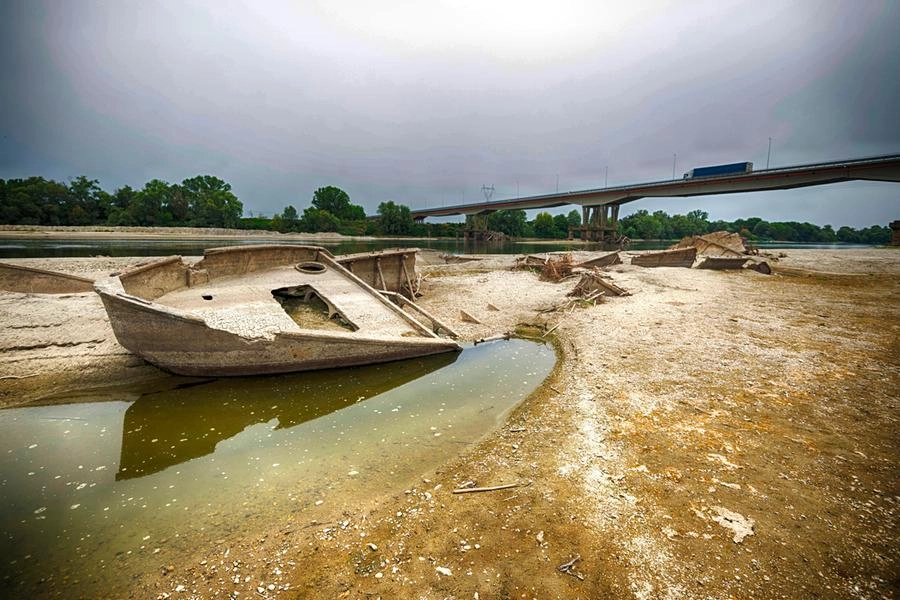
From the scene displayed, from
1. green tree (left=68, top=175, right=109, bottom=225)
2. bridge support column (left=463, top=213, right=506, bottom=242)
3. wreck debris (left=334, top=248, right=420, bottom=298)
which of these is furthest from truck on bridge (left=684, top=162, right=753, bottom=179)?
green tree (left=68, top=175, right=109, bottom=225)

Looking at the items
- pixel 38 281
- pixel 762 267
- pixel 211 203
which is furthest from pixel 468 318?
pixel 211 203

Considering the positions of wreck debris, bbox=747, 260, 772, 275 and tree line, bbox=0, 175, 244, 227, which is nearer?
wreck debris, bbox=747, 260, 772, 275

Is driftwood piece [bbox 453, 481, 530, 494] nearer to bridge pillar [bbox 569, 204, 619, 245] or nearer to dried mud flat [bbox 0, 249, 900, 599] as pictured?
dried mud flat [bbox 0, 249, 900, 599]

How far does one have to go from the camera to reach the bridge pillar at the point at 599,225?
226 ft

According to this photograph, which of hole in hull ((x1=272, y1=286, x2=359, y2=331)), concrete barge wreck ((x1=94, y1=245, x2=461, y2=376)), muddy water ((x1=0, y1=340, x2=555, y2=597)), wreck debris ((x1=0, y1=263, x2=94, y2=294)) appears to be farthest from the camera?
wreck debris ((x1=0, y1=263, x2=94, y2=294))

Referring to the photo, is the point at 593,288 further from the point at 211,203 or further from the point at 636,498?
the point at 211,203

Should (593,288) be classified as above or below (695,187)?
below

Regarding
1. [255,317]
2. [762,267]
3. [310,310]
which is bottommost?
[762,267]

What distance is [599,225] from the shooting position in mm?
70250

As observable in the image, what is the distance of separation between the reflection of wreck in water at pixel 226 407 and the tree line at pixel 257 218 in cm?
8292

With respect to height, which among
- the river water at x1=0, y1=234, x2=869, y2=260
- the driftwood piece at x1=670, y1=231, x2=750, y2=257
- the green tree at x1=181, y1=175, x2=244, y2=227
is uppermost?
the green tree at x1=181, y1=175, x2=244, y2=227

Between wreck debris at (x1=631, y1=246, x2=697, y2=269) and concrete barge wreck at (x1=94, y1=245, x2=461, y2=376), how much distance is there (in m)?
22.5

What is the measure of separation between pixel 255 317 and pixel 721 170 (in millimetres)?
61269

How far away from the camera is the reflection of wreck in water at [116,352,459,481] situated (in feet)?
17.1
